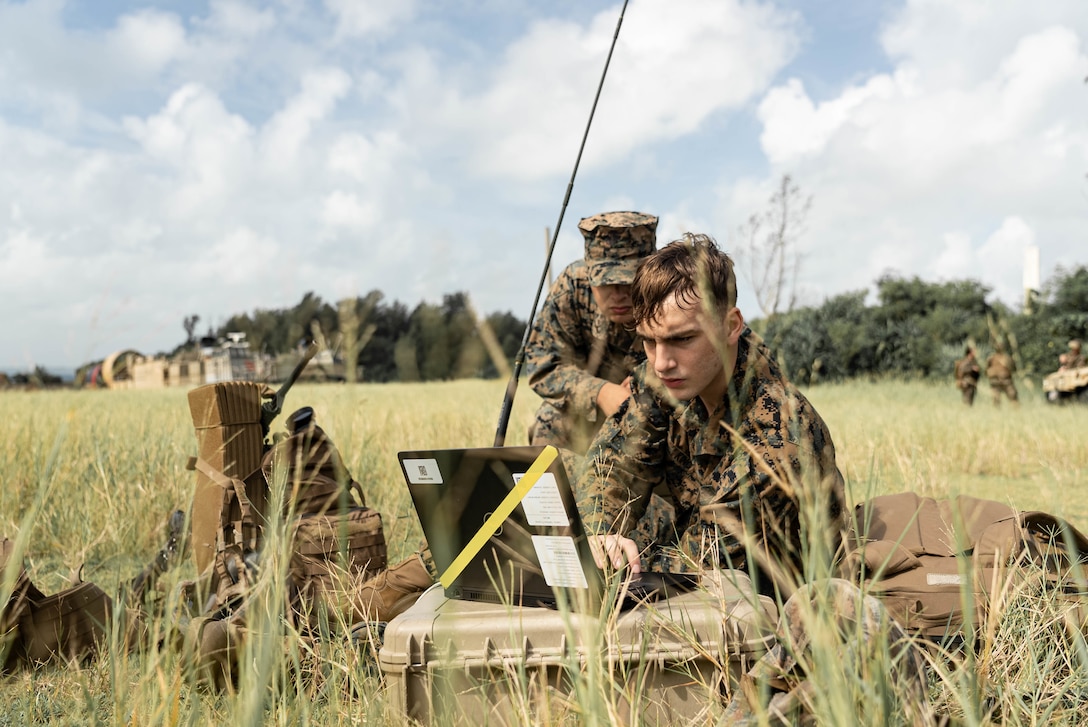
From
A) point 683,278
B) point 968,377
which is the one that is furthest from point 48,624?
point 968,377

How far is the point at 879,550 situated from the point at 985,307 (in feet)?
110

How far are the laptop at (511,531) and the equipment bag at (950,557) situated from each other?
0.62m

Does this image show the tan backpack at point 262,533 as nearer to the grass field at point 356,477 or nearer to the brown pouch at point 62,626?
the grass field at point 356,477

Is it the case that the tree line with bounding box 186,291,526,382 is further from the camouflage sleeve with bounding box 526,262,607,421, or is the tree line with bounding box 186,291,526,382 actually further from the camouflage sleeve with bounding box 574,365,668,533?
the camouflage sleeve with bounding box 526,262,607,421

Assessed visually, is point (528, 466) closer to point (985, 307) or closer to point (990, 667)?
point (990, 667)

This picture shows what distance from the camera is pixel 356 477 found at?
15.2 feet

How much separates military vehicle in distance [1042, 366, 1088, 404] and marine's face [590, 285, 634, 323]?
42.4ft

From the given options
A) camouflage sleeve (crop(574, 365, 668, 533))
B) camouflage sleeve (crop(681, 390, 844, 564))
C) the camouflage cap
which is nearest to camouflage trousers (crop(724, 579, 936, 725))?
camouflage sleeve (crop(681, 390, 844, 564))

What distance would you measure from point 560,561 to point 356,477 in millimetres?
2961

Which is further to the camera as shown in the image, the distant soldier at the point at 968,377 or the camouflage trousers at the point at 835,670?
the distant soldier at the point at 968,377

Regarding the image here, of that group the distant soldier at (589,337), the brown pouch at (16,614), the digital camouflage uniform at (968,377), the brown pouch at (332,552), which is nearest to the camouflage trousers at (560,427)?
the distant soldier at (589,337)

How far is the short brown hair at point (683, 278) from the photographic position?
2.21 meters

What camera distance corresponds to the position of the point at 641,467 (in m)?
2.69

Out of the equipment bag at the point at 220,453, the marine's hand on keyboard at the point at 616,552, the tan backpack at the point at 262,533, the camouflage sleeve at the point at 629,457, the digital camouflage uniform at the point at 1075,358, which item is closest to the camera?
the marine's hand on keyboard at the point at 616,552
